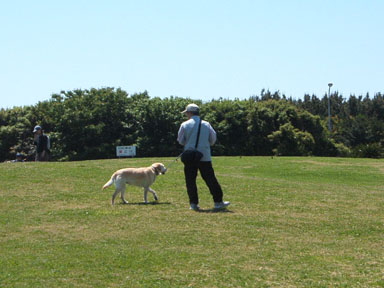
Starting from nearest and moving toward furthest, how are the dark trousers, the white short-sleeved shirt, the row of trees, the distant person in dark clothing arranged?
the white short-sleeved shirt
the dark trousers
the distant person in dark clothing
the row of trees

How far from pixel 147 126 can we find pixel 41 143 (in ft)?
113

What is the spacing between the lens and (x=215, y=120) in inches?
2393

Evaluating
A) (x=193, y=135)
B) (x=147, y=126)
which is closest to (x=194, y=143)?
(x=193, y=135)

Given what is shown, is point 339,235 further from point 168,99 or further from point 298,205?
point 168,99

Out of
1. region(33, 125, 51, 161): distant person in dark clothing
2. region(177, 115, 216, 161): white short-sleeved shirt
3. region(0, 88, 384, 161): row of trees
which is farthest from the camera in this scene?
region(0, 88, 384, 161): row of trees

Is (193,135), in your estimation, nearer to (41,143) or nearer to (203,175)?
(203,175)

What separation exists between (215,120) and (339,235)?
2028 inches

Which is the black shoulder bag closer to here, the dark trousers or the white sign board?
the dark trousers

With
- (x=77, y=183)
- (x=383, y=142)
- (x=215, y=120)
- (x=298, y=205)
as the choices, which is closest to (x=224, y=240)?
(x=298, y=205)

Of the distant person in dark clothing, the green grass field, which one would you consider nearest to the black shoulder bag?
the green grass field

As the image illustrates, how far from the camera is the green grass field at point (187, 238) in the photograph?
22.1 ft

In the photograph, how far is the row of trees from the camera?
5700 centimetres

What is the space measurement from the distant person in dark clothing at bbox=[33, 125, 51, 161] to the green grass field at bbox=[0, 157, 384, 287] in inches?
308

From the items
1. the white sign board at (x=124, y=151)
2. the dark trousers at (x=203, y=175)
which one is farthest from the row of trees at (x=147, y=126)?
the dark trousers at (x=203, y=175)
